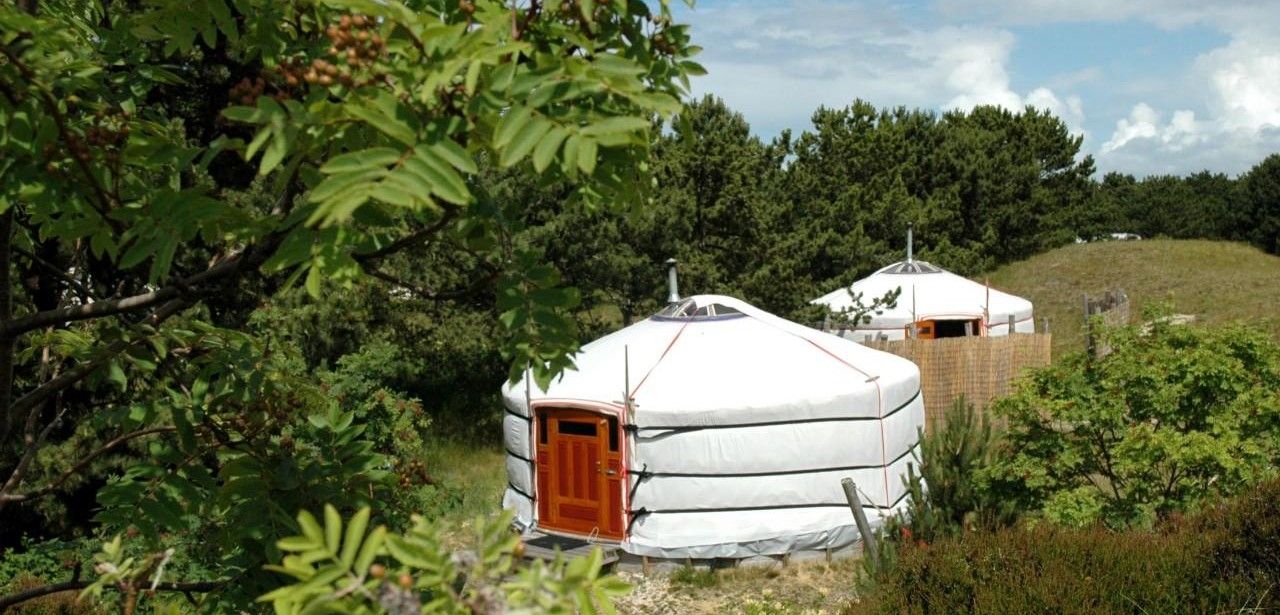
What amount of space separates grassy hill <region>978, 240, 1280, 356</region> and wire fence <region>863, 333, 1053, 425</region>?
773 centimetres

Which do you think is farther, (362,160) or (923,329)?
(923,329)

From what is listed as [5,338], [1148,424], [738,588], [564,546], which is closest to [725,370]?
[738,588]

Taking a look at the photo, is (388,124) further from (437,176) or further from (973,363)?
(973,363)

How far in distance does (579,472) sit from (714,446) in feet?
4.98

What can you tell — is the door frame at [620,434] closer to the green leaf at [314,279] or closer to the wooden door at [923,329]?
the green leaf at [314,279]

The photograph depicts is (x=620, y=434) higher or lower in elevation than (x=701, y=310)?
lower

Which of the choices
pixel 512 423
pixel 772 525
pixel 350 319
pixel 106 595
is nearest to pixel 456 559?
pixel 106 595

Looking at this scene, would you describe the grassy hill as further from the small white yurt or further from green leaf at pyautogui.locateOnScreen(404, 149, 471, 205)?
green leaf at pyautogui.locateOnScreen(404, 149, 471, 205)

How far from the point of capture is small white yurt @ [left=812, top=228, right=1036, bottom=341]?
19.7 m

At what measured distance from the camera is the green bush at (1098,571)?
5223 mm

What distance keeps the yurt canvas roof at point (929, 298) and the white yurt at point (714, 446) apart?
833cm

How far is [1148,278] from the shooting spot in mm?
29453

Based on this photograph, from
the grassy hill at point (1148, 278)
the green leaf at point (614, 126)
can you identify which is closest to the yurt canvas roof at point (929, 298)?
the grassy hill at point (1148, 278)

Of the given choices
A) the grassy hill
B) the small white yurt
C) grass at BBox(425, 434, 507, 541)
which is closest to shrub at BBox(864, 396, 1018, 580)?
grass at BBox(425, 434, 507, 541)
